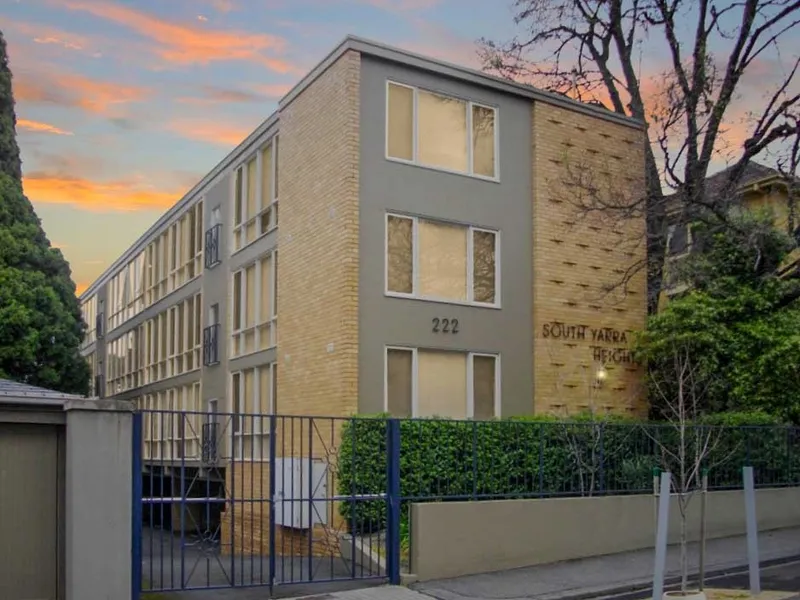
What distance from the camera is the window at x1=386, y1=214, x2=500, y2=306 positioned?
1877 cm

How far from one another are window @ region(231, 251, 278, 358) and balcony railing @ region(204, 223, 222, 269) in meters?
1.68

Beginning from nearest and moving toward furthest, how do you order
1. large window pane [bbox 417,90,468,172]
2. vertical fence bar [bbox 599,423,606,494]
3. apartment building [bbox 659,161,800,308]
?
vertical fence bar [bbox 599,423,606,494] → large window pane [bbox 417,90,468,172] → apartment building [bbox 659,161,800,308]

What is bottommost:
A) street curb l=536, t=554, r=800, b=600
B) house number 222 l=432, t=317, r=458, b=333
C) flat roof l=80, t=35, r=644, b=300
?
street curb l=536, t=554, r=800, b=600

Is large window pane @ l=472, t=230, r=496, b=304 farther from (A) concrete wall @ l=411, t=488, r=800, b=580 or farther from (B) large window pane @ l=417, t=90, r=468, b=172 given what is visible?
(A) concrete wall @ l=411, t=488, r=800, b=580

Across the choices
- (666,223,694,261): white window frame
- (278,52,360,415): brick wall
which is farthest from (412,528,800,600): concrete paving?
(666,223,694,261): white window frame

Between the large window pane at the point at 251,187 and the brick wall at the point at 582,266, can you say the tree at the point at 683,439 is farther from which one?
the large window pane at the point at 251,187

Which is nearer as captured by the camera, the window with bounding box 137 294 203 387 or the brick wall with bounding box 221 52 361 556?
the brick wall with bounding box 221 52 361 556

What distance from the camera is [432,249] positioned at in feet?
63.3

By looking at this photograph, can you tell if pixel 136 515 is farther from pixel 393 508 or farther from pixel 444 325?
pixel 444 325

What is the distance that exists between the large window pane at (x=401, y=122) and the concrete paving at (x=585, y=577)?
862cm

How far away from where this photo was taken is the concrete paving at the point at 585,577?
12.4 metres

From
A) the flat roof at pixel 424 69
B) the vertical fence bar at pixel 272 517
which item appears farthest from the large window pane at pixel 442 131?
the vertical fence bar at pixel 272 517

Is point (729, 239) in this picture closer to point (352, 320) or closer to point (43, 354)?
point (352, 320)

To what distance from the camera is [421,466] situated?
14289mm
